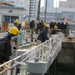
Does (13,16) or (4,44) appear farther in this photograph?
(13,16)

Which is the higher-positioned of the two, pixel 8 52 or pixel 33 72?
pixel 8 52

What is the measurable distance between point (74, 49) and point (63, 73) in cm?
232

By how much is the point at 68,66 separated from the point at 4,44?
19.2 m

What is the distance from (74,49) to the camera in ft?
87.4

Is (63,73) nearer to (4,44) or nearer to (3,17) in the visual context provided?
(3,17)

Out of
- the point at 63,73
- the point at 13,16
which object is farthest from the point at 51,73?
the point at 13,16

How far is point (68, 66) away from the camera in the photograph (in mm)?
26328

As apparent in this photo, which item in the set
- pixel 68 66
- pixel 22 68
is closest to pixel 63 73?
pixel 68 66

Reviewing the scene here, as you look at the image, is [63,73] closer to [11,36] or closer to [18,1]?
[11,36]

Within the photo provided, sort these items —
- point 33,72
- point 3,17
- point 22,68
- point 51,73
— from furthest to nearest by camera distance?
point 3,17 → point 51,73 → point 33,72 → point 22,68

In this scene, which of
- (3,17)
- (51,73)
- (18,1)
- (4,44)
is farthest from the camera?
(18,1)

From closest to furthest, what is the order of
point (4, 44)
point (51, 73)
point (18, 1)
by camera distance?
point (4, 44) < point (51, 73) < point (18, 1)

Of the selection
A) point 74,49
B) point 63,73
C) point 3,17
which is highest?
point 3,17

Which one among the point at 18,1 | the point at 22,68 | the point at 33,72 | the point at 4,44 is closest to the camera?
the point at 22,68
